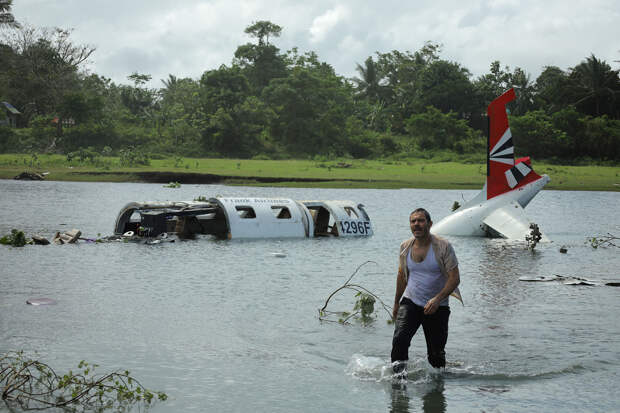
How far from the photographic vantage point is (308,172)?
256ft

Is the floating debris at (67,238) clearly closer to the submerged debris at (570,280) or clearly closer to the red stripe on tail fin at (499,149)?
the submerged debris at (570,280)

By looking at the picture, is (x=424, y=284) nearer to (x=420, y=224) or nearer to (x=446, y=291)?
(x=446, y=291)

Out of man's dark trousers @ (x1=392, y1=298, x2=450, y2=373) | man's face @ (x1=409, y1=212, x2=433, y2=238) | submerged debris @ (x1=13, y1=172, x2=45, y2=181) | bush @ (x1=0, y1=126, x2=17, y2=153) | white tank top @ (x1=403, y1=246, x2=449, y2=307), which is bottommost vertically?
man's dark trousers @ (x1=392, y1=298, x2=450, y2=373)

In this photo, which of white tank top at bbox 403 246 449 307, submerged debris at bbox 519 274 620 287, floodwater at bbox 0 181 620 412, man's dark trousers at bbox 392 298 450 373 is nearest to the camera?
white tank top at bbox 403 246 449 307

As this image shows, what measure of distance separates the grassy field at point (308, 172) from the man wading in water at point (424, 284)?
186ft

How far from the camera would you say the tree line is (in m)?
86.0

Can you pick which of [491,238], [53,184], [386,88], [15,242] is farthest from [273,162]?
[15,242]

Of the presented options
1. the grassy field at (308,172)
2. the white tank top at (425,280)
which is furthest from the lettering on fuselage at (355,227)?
the grassy field at (308,172)

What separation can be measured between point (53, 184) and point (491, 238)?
44.2m

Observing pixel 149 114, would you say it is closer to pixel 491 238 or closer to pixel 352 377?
pixel 491 238

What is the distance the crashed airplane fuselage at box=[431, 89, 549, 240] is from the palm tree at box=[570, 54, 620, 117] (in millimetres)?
67644

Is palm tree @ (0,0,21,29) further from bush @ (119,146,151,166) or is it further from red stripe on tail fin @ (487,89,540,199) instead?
red stripe on tail fin @ (487,89,540,199)

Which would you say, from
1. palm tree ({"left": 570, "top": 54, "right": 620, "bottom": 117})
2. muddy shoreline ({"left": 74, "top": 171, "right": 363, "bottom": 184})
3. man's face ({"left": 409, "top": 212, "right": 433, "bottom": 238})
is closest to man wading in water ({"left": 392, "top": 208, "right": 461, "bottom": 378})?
man's face ({"left": 409, "top": 212, "right": 433, "bottom": 238})

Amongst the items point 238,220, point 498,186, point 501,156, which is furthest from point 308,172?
point 238,220
